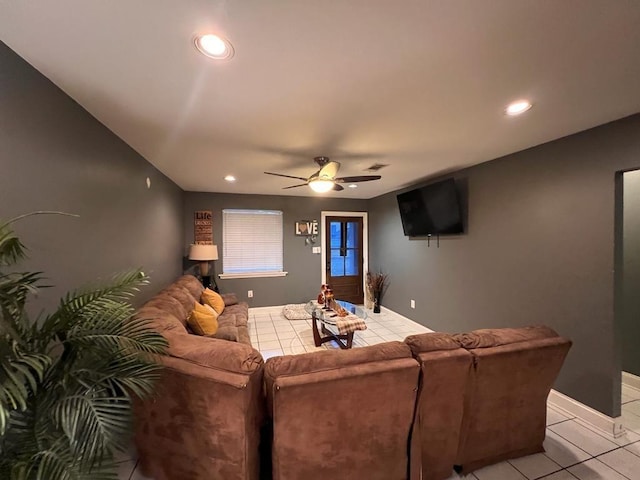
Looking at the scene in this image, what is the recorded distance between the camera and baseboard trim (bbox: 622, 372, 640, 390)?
2590mm

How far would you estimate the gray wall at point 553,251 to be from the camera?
6.87 ft

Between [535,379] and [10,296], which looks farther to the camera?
[535,379]

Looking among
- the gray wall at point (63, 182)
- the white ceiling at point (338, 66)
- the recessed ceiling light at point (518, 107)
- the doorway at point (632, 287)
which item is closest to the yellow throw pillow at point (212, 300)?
the gray wall at point (63, 182)

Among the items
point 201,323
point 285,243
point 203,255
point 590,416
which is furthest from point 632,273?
point 203,255

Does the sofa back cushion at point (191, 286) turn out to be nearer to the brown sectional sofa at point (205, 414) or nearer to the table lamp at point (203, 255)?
the table lamp at point (203, 255)

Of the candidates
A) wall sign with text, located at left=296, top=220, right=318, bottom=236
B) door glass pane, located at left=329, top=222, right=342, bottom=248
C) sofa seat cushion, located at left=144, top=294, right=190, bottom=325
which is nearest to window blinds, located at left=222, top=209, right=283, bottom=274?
wall sign with text, located at left=296, top=220, right=318, bottom=236

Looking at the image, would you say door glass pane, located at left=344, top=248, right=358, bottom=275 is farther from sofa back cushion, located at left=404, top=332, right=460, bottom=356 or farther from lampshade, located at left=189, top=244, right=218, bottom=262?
sofa back cushion, located at left=404, top=332, right=460, bottom=356

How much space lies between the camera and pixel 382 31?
44.9 inches

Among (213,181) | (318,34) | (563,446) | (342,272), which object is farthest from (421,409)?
(342,272)

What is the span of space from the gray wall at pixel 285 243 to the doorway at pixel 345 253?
0.59 feet

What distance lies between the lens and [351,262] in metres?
5.89

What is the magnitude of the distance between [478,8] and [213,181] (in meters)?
3.77

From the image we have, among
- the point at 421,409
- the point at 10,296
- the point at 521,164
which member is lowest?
the point at 421,409

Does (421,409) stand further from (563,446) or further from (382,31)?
(382,31)
